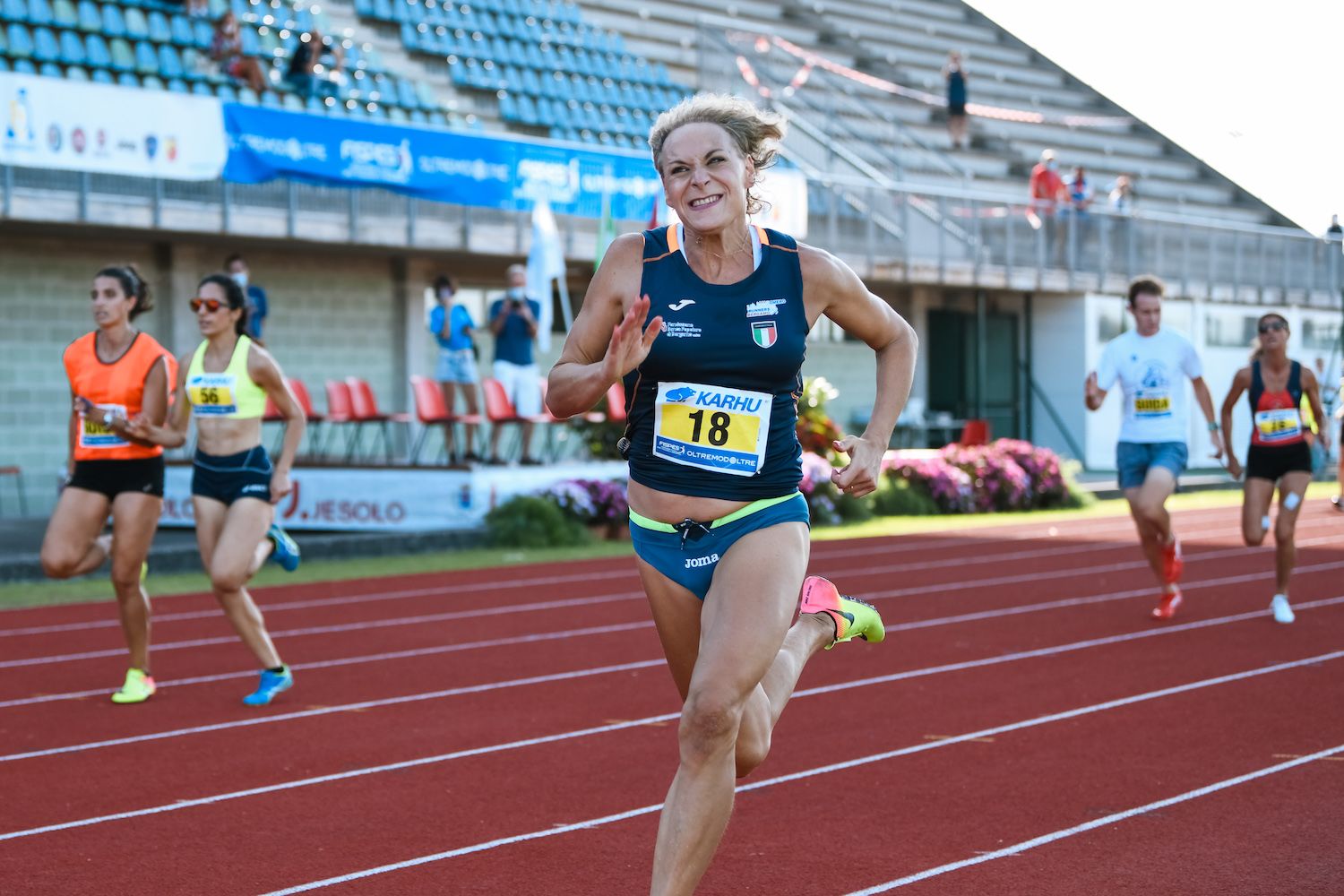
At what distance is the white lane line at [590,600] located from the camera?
9.89 metres

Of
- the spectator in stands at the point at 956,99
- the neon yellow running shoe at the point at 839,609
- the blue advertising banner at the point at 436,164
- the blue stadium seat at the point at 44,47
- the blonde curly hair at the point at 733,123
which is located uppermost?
the spectator in stands at the point at 956,99

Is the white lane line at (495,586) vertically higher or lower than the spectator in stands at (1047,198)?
lower

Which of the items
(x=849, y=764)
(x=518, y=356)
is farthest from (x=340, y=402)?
(x=849, y=764)

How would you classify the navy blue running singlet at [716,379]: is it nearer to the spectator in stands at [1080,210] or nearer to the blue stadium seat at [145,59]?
the blue stadium seat at [145,59]

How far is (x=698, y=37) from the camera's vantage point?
2831cm

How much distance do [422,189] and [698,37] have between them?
11.2m

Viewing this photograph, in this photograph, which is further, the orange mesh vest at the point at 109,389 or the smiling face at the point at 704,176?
the orange mesh vest at the point at 109,389

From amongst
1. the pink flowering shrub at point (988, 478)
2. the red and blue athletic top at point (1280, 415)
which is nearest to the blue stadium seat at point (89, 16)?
the pink flowering shrub at point (988, 478)

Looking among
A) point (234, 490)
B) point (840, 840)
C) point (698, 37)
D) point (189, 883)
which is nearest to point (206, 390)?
point (234, 490)

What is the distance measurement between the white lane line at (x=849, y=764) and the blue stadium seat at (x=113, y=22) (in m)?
15.1

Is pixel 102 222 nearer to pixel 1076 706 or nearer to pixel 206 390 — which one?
pixel 206 390

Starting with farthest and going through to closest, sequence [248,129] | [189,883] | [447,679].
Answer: [248,129] → [447,679] → [189,883]

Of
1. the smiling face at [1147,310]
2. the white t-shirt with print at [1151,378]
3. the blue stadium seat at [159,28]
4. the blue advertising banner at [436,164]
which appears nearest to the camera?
the smiling face at [1147,310]

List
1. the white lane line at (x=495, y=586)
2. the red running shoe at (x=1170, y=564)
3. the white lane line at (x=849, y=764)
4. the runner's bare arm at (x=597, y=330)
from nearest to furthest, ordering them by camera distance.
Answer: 1. the runner's bare arm at (x=597, y=330)
2. the white lane line at (x=849, y=764)
3. the red running shoe at (x=1170, y=564)
4. the white lane line at (x=495, y=586)
